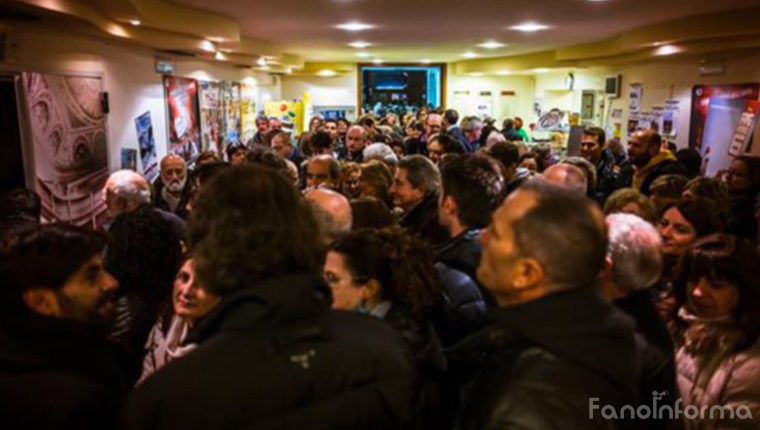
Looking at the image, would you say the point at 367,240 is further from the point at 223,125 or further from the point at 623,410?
the point at 223,125

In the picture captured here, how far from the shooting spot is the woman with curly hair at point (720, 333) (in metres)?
2.02

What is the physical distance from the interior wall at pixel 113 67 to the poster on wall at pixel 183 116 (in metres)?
0.14

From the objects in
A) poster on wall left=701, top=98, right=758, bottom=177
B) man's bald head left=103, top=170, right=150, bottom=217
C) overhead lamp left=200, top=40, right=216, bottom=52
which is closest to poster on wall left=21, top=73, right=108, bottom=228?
man's bald head left=103, top=170, right=150, bottom=217

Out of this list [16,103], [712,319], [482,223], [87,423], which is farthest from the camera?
[16,103]

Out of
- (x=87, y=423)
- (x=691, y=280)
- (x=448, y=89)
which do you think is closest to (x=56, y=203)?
(x=87, y=423)

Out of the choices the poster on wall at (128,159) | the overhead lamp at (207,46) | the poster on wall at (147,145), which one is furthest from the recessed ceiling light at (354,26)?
the poster on wall at (128,159)

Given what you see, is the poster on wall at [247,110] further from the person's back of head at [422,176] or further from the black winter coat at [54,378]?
the black winter coat at [54,378]

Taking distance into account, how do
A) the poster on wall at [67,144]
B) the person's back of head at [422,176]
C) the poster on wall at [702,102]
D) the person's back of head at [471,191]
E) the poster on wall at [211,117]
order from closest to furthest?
1. the person's back of head at [471,191]
2. the person's back of head at [422,176]
3. the poster on wall at [67,144]
4. the poster on wall at [702,102]
5. the poster on wall at [211,117]

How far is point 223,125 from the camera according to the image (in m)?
10.9

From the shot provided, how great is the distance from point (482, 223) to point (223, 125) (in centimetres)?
904

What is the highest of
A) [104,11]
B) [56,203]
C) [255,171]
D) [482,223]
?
[104,11]

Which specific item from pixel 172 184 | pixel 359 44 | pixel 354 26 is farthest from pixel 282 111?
pixel 172 184

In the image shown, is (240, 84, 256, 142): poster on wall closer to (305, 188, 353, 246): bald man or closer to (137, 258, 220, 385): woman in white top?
(305, 188, 353, 246): bald man

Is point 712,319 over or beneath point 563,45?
beneath
